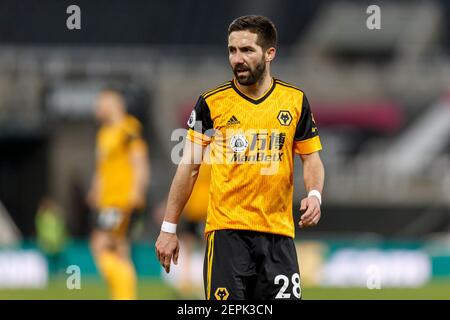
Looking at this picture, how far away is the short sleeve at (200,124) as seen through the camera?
650 cm

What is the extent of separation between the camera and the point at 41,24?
35062 millimetres

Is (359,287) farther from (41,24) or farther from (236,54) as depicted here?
(41,24)

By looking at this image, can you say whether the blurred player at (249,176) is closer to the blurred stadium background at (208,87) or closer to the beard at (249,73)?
the beard at (249,73)

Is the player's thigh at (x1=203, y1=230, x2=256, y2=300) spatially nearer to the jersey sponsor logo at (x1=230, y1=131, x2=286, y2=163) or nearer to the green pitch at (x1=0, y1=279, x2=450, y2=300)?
the jersey sponsor logo at (x1=230, y1=131, x2=286, y2=163)

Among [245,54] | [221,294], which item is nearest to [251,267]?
[221,294]

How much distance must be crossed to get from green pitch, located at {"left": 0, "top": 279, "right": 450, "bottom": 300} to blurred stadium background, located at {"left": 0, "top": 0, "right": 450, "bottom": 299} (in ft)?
0.49

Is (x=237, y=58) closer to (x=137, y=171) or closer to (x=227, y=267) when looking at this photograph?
(x=227, y=267)

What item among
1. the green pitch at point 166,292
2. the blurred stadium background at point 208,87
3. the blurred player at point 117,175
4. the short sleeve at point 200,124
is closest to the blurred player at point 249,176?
the short sleeve at point 200,124

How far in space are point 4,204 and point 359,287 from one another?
1304 centimetres

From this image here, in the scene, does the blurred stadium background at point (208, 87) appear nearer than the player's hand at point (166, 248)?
No

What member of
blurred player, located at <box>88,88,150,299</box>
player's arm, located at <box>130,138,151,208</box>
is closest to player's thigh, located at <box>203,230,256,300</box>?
blurred player, located at <box>88,88,150,299</box>

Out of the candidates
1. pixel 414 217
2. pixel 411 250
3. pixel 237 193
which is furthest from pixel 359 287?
pixel 237 193

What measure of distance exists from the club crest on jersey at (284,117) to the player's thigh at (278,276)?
2.14 ft
